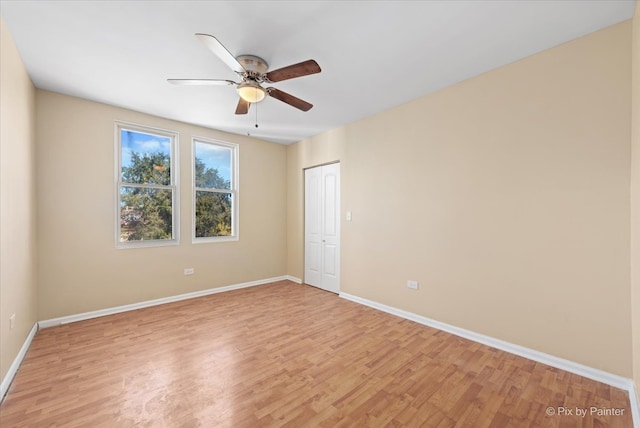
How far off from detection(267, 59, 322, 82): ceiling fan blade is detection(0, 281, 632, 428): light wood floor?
2.44 metres

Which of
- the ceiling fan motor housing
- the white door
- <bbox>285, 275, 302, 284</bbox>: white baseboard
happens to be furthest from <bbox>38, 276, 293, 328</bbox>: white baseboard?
the ceiling fan motor housing

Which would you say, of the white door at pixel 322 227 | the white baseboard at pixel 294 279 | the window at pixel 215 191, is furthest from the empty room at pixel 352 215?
the white baseboard at pixel 294 279

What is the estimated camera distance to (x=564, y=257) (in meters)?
2.25

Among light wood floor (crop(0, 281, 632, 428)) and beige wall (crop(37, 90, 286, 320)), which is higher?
beige wall (crop(37, 90, 286, 320))

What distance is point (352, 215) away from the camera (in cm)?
414

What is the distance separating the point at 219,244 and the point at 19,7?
3383 mm

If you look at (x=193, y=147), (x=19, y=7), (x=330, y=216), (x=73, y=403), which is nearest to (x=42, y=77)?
(x=19, y=7)

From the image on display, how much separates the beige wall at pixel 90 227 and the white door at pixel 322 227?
1711mm

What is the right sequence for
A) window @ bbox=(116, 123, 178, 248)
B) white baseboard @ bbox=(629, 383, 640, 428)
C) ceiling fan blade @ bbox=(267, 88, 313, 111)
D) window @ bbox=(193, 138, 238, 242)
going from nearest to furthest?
white baseboard @ bbox=(629, 383, 640, 428)
ceiling fan blade @ bbox=(267, 88, 313, 111)
window @ bbox=(116, 123, 178, 248)
window @ bbox=(193, 138, 238, 242)

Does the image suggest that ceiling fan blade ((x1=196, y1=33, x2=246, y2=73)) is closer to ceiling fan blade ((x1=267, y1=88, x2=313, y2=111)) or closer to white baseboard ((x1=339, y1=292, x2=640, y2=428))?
ceiling fan blade ((x1=267, y1=88, x2=313, y2=111))

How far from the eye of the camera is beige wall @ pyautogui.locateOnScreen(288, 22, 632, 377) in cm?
206

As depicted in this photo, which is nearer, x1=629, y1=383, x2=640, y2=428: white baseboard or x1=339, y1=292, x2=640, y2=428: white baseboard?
x1=629, y1=383, x2=640, y2=428: white baseboard

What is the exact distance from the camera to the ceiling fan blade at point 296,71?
77.7 inches

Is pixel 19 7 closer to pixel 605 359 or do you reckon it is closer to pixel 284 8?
pixel 284 8
